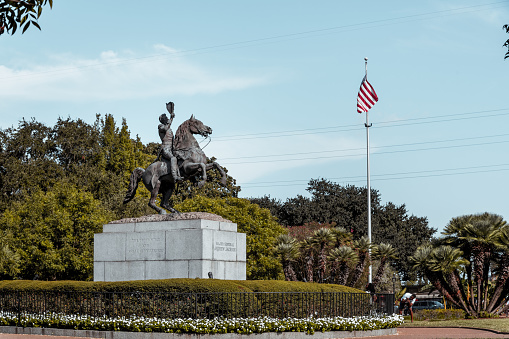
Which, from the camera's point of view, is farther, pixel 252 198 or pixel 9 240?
pixel 252 198

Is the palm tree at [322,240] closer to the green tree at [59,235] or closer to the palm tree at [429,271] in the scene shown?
the palm tree at [429,271]

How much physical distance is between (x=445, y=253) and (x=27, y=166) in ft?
115

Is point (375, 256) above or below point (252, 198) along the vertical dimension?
below

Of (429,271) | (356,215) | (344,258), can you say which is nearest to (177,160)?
(344,258)

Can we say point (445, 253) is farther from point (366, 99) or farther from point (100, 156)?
point (100, 156)

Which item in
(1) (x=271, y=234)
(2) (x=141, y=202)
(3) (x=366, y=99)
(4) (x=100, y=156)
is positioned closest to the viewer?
(3) (x=366, y=99)

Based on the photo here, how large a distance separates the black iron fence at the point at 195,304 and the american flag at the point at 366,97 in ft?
60.2

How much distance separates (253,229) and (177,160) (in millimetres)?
21350

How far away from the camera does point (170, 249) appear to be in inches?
824

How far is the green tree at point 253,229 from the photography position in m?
41.1

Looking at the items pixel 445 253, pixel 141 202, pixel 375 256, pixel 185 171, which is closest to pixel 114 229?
pixel 185 171

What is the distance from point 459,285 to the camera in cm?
3047

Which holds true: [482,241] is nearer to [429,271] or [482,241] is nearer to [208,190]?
[429,271]

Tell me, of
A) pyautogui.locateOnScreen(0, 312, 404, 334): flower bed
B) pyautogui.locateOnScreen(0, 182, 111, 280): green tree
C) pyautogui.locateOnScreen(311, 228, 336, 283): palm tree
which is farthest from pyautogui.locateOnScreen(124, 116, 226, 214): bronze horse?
pyautogui.locateOnScreen(0, 182, 111, 280): green tree
